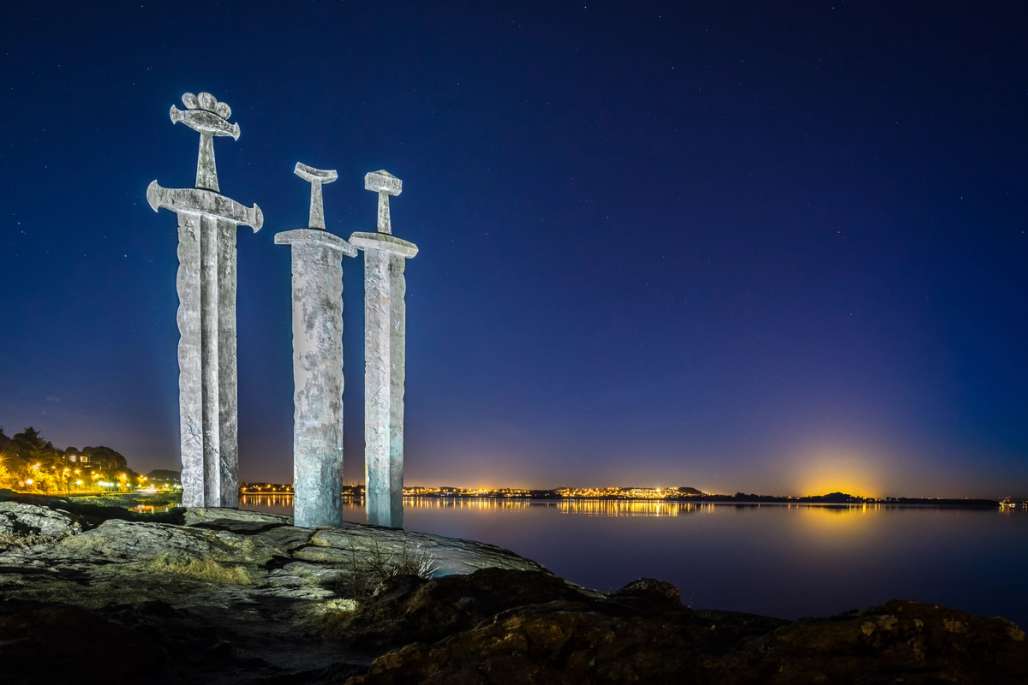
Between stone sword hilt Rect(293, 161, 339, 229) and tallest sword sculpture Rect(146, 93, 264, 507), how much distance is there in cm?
154

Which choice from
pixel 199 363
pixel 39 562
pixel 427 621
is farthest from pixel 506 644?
pixel 199 363

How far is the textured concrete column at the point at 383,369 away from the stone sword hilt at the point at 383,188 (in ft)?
0.08

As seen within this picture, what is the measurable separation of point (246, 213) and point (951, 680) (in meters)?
15.2

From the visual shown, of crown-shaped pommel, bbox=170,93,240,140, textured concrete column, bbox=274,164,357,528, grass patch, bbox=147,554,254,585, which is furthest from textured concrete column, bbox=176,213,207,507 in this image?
grass patch, bbox=147,554,254,585

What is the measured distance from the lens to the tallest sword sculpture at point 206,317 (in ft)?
46.4

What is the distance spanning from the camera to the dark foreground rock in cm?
373

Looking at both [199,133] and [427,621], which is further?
[199,133]

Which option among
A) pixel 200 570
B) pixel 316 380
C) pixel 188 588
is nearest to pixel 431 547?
pixel 200 570

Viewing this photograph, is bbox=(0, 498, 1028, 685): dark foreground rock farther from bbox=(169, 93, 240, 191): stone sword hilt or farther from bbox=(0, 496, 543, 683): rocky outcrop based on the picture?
bbox=(169, 93, 240, 191): stone sword hilt

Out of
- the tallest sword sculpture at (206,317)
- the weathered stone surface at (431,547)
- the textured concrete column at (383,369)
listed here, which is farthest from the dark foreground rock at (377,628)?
the textured concrete column at (383,369)

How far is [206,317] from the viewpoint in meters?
14.5

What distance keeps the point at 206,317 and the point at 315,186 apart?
153 inches

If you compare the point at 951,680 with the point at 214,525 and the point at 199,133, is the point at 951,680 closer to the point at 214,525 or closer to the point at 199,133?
the point at 214,525

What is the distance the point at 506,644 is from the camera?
431cm
